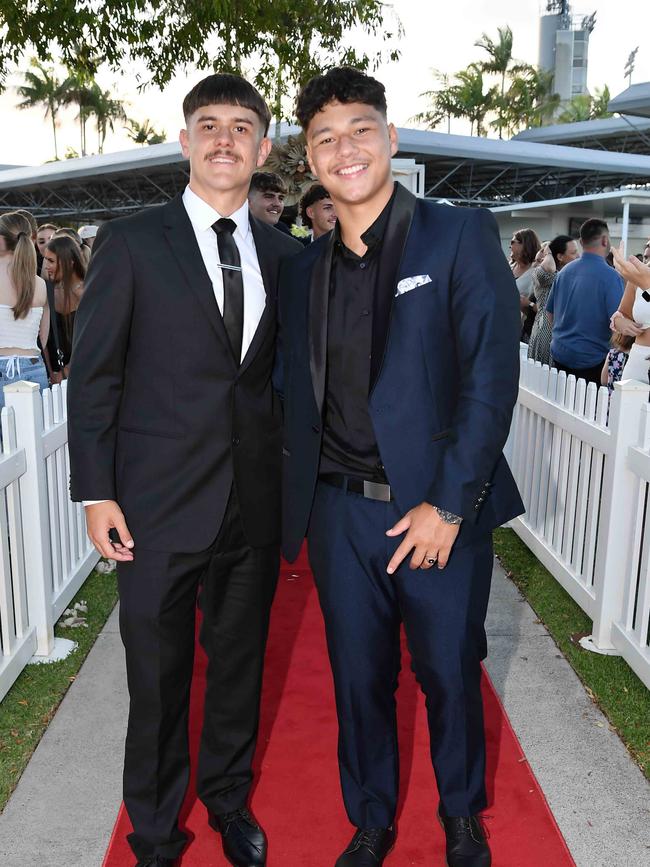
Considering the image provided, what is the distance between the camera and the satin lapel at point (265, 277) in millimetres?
2688

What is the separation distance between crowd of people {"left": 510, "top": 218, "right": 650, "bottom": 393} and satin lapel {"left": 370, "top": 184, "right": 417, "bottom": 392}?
315 cm

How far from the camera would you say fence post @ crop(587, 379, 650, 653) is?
429cm

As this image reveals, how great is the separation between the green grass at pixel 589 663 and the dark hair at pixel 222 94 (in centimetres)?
288

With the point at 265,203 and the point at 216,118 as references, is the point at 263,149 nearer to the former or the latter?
the point at 216,118

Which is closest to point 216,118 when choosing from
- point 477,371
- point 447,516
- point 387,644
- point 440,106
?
point 477,371

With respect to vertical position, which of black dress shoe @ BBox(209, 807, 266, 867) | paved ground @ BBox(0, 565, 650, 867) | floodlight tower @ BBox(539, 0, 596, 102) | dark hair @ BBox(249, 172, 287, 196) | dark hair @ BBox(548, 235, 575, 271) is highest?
floodlight tower @ BBox(539, 0, 596, 102)

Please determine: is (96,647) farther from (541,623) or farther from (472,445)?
(472,445)

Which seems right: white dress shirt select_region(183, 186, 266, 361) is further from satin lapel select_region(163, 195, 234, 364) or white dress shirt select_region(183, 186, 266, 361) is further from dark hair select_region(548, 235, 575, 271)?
dark hair select_region(548, 235, 575, 271)

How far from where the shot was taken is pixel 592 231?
311 inches

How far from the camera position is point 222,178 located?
2.63 m

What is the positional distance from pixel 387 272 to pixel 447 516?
2.35 ft

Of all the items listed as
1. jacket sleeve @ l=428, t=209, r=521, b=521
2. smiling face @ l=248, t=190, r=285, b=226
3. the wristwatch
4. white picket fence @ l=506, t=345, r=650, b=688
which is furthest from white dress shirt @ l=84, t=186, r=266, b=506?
smiling face @ l=248, t=190, r=285, b=226

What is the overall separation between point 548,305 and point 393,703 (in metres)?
6.30

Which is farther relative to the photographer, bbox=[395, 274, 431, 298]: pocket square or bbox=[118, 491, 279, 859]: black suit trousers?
bbox=[118, 491, 279, 859]: black suit trousers
